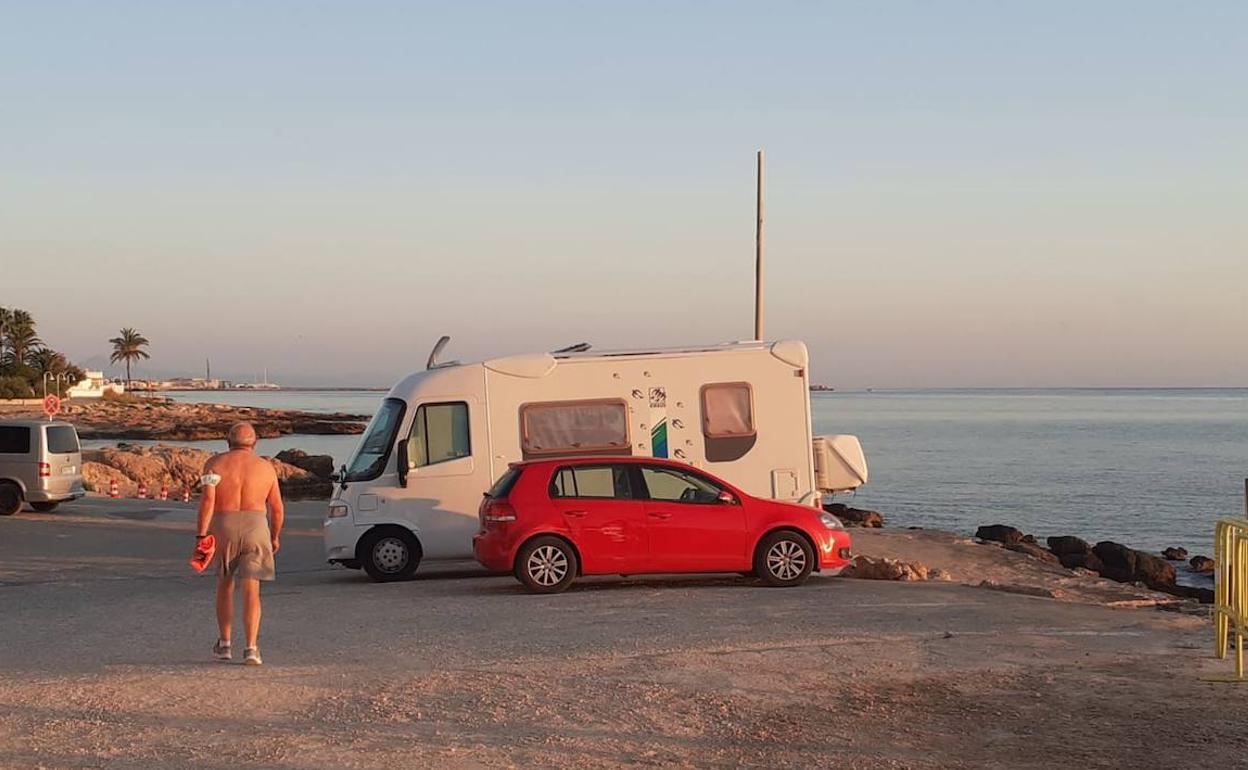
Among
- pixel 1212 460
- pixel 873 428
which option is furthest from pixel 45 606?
pixel 873 428

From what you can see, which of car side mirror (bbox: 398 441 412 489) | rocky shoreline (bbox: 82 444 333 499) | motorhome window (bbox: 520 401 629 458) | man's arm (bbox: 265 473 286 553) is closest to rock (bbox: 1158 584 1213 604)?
motorhome window (bbox: 520 401 629 458)

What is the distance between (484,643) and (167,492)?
32.5m

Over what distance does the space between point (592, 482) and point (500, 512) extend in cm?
107

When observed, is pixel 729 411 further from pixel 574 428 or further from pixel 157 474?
pixel 157 474

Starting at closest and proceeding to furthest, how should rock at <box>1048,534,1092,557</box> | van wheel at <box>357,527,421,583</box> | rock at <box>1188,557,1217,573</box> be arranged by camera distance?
van wheel at <box>357,527,421,583</box>
rock at <box>1188,557,1217,573</box>
rock at <box>1048,534,1092,557</box>

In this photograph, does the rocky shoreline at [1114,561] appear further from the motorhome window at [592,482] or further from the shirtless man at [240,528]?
the shirtless man at [240,528]

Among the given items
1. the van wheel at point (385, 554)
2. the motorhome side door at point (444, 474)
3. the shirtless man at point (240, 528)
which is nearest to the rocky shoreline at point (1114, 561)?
the motorhome side door at point (444, 474)

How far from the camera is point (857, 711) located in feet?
28.6

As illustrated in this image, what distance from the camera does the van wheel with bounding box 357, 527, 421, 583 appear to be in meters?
17.4

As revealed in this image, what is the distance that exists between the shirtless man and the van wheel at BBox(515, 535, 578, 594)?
521cm

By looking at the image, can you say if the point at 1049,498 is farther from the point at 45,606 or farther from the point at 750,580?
the point at 45,606

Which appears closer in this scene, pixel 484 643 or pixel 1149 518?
pixel 484 643

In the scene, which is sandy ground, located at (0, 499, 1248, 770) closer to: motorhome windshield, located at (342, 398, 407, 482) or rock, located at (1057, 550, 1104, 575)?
motorhome windshield, located at (342, 398, 407, 482)

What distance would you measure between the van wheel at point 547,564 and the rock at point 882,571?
4829mm
